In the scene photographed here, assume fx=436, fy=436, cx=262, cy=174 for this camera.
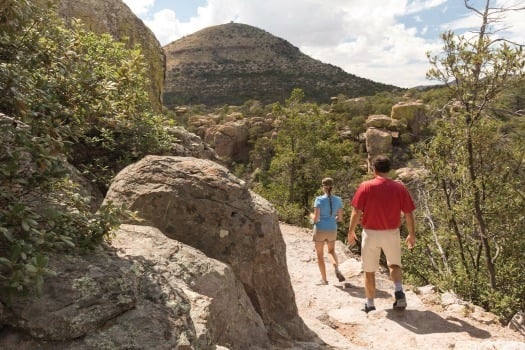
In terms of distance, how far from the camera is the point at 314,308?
659 centimetres

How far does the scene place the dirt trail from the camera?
500cm

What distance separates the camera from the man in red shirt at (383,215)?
549 cm

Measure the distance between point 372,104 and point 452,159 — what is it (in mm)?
45179

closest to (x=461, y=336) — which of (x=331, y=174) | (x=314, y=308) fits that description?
(x=314, y=308)

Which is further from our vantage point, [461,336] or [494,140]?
[494,140]

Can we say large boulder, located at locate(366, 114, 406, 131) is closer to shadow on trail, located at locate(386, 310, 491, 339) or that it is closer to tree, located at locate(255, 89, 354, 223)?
tree, located at locate(255, 89, 354, 223)

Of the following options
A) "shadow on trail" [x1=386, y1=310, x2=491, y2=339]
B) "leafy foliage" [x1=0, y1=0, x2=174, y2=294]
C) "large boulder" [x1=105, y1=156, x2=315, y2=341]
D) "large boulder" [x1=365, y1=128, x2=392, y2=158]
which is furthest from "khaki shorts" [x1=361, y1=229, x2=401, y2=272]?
"large boulder" [x1=365, y1=128, x2=392, y2=158]

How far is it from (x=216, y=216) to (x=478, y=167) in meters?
4.88

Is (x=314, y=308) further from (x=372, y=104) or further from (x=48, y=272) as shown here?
(x=372, y=104)

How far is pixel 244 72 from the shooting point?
93312mm

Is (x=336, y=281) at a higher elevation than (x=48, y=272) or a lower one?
lower

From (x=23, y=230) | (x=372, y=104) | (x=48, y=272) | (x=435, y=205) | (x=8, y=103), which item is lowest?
(x=435, y=205)

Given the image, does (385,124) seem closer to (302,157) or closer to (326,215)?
(302,157)

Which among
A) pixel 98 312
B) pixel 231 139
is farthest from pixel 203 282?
pixel 231 139
